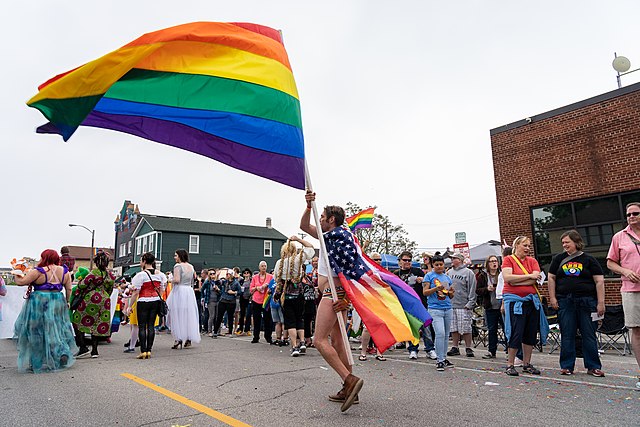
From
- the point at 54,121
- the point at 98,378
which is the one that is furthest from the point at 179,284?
the point at 54,121

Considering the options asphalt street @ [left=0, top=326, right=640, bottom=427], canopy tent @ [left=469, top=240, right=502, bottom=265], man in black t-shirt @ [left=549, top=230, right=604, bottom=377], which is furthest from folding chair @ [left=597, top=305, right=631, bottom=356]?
canopy tent @ [left=469, top=240, right=502, bottom=265]

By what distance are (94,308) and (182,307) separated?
185cm

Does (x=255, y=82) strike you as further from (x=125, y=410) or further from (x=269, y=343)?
(x=269, y=343)

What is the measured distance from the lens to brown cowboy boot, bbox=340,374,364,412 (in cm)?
425

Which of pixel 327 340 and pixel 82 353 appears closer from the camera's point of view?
pixel 327 340

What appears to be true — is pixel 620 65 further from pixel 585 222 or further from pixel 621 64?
pixel 585 222

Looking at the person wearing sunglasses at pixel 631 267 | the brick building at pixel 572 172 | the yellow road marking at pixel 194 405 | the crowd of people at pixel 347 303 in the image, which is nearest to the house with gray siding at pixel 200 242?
the brick building at pixel 572 172

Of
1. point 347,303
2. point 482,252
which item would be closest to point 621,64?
point 482,252

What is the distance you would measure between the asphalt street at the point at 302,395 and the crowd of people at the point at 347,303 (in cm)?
38

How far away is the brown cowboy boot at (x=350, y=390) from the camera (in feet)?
14.0

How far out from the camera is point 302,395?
16.8 ft

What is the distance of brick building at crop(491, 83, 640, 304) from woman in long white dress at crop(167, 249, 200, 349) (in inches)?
392

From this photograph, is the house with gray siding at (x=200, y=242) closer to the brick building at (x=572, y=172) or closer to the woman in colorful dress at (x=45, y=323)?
the brick building at (x=572, y=172)

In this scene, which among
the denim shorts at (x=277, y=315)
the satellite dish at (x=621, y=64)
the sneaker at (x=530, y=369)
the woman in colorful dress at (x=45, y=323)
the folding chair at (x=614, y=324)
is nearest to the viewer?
the sneaker at (x=530, y=369)
